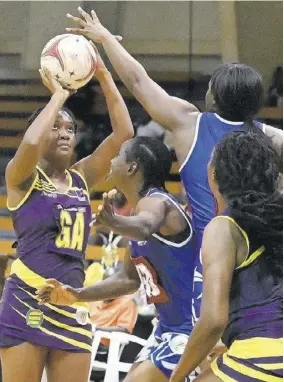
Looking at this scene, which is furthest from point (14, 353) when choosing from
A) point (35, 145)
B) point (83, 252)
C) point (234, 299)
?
point (234, 299)

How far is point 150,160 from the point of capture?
3.11 meters

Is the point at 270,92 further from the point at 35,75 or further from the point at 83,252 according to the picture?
the point at 83,252

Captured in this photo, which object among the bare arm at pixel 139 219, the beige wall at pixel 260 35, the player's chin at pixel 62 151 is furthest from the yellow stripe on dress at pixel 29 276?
the beige wall at pixel 260 35

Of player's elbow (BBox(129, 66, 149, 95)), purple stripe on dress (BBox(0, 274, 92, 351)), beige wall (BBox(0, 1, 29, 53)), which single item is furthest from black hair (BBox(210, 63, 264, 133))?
beige wall (BBox(0, 1, 29, 53))

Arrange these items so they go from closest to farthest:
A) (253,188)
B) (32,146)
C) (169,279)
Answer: (253,188), (169,279), (32,146)

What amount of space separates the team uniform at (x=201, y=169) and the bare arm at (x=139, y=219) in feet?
0.43

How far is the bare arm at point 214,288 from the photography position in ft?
6.97

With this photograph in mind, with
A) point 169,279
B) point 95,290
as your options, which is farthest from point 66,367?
point 169,279

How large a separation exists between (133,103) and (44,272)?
545cm

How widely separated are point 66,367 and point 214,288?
121 centimetres

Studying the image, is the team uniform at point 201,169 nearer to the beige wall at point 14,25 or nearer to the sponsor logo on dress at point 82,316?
the sponsor logo on dress at point 82,316

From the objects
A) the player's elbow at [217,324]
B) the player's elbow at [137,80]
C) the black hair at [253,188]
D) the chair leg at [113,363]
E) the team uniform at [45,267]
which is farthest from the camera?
the chair leg at [113,363]

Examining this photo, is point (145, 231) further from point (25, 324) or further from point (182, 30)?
point (182, 30)

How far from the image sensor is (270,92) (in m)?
8.19
